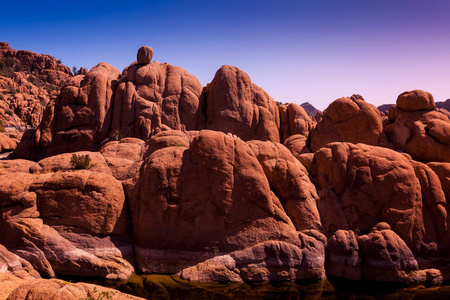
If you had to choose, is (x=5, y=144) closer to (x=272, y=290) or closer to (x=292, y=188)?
(x=292, y=188)

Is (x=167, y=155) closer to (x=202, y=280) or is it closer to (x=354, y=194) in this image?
(x=202, y=280)

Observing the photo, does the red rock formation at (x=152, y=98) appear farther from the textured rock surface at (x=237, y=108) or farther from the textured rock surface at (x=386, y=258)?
the textured rock surface at (x=386, y=258)

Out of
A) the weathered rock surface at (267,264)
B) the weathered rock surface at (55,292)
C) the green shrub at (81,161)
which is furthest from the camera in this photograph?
the green shrub at (81,161)

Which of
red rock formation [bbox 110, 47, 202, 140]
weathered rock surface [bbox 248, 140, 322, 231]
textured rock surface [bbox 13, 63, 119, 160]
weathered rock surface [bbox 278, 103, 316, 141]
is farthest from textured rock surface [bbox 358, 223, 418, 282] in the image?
textured rock surface [bbox 13, 63, 119, 160]

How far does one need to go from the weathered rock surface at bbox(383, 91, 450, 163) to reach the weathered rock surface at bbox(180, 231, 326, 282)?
562 inches

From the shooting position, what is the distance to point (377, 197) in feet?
54.4

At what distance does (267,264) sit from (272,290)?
1173mm

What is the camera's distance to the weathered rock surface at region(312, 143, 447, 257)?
51.0 ft

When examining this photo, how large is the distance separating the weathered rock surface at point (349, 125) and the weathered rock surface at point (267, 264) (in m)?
13.6

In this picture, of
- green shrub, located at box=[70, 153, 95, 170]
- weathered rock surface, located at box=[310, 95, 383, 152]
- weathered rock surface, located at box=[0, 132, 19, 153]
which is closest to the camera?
green shrub, located at box=[70, 153, 95, 170]

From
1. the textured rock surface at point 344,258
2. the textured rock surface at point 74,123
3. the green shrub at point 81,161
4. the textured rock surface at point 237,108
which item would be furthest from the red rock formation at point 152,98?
the textured rock surface at point 344,258

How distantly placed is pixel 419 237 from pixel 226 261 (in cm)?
972

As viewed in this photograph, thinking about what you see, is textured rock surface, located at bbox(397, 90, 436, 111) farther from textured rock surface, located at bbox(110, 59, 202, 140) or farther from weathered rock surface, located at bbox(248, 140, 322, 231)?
textured rock surface, located at bbox(110, 59, 202, 140)

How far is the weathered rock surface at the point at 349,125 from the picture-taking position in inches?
1011
